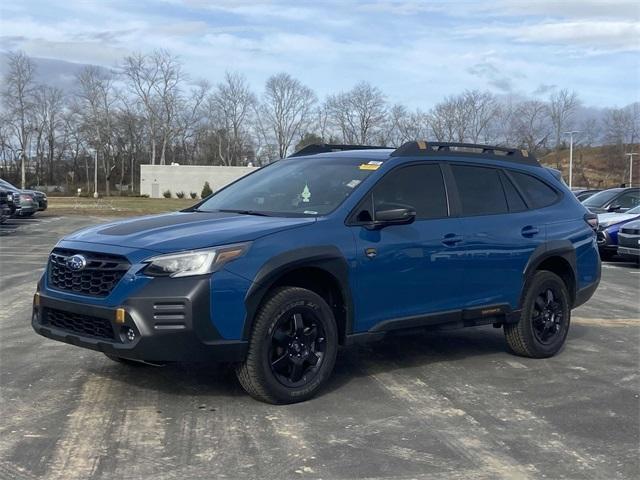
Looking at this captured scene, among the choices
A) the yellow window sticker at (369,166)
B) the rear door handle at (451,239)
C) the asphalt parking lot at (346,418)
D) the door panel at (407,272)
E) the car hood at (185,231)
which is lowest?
the asphalt parking lot at (346,418)

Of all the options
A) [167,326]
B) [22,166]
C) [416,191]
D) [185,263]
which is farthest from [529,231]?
[22,166]

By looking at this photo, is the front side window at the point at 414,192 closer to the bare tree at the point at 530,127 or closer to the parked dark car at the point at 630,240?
the parked dark car at the point at 630,240

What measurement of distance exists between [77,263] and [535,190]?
428cm

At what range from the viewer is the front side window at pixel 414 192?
5.64 metres

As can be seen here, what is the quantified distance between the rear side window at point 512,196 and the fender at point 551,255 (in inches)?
15.8

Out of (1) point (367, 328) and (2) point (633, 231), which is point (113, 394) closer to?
(1) point (367, 328)

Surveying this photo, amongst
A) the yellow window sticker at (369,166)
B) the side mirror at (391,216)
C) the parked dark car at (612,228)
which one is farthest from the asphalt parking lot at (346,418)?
the parked dark car at (612,228)

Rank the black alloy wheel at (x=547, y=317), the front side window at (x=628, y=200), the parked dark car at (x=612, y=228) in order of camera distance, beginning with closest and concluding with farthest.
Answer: the black alloy wheel at (x=547, y=317), the parked dark car at (x=612, y=228), the front side window at (x=628, y=200)

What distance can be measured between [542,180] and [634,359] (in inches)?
74.2

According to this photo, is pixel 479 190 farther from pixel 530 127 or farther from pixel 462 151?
pixel 530 127

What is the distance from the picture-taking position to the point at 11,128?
8606cm

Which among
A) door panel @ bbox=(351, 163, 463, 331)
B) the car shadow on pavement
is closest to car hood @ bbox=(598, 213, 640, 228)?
the car shadow on pavement

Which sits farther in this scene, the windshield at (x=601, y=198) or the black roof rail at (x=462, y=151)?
the windshield at (x=601, y=198)

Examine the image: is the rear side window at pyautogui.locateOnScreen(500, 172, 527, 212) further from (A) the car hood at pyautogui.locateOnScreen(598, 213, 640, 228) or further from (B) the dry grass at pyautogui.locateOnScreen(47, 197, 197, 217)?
(B) the dry grass at pyautogui.locateOnScreen(47, 197, 197, 217)
